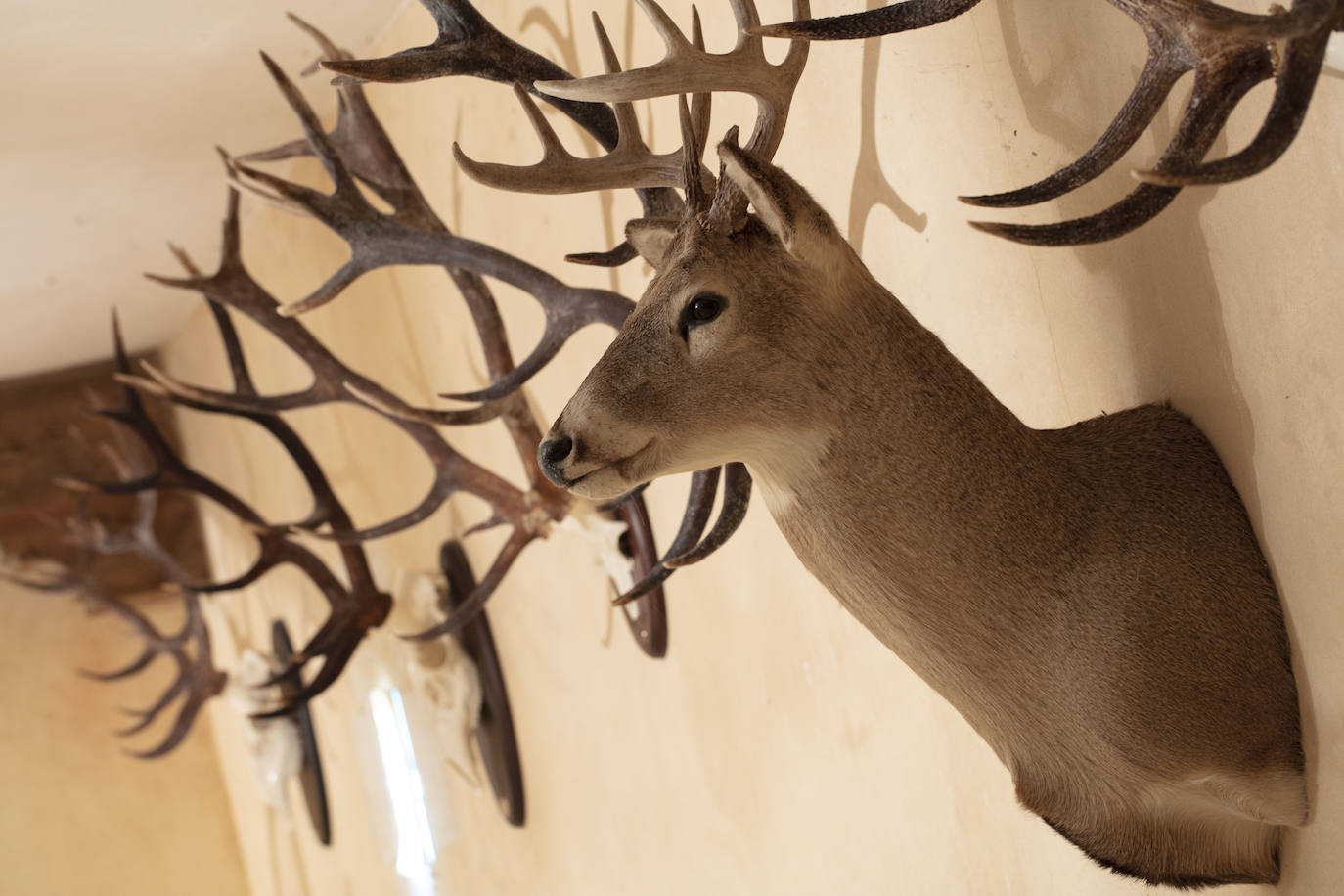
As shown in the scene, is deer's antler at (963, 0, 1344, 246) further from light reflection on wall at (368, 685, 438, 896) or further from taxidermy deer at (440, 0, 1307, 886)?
light reflection on wall at (368, 685, 438, 896)

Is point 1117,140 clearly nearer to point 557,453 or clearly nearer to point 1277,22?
point 1277,22

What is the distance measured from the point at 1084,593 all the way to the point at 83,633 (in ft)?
15.3

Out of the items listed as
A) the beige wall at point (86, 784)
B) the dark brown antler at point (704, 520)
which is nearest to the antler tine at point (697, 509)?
the dark brown antler at point (704, 520)

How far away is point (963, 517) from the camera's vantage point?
72 cm

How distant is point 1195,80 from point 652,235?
0.36 m

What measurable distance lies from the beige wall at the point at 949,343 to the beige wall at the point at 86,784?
2515 mm

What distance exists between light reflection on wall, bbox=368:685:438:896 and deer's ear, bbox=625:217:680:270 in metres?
2.03

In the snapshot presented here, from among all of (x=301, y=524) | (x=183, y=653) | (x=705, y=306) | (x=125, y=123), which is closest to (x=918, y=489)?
(x=705, y=306)

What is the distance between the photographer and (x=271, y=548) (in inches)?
91.7

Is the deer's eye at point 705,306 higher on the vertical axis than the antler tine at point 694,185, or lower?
lower

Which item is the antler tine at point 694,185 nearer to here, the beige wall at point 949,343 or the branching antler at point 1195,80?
the branching antler at point 1195,80

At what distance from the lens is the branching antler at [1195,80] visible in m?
0.53

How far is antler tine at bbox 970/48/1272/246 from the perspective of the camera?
1.98 feet

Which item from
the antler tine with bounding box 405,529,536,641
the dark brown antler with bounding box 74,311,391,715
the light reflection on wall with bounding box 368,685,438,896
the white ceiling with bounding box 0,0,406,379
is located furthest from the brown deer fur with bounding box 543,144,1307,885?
the light reflection on wall with bounding box 368,685,438,896
